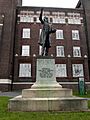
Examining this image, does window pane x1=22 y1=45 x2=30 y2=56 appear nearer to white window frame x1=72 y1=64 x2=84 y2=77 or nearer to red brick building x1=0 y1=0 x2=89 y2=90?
red brick building x1=0 y1=0 x2=89 y2=90

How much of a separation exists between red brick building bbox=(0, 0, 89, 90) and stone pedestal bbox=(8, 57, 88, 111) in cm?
1782

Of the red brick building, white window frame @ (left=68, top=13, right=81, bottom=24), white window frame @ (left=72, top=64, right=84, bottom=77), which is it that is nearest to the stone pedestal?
the red brick building

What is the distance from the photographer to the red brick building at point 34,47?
30031 mm

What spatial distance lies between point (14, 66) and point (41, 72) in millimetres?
19744

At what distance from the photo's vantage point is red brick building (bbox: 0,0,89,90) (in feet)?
98.5

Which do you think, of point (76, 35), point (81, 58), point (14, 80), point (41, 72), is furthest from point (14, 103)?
point (76, 35)

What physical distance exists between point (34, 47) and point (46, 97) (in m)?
22.7

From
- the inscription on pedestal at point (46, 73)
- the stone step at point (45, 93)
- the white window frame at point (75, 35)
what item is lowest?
the stone step at point (45, 93)

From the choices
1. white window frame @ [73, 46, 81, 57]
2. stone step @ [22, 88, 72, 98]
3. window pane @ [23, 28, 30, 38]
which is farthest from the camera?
window pane @ [23, 28, 30, 38]

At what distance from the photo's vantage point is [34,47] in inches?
1273

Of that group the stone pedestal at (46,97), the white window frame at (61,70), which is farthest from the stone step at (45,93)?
the white window frame at (61,70)

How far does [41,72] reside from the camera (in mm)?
11617

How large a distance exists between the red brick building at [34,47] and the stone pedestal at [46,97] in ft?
58.5

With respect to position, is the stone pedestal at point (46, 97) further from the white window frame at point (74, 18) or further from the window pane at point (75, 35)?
the white window frame at point (74, 18)
